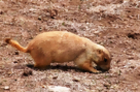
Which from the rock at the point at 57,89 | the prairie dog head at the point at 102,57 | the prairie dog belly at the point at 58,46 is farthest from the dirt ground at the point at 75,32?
the prairie dog belly at the point at 58,46

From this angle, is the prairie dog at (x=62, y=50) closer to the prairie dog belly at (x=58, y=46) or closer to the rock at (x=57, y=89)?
the prairie dog belly at (x=58, y=46)

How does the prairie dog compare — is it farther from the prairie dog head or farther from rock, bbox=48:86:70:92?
rock, bbox=48:86:70:92

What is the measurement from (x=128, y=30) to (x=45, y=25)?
2865 mm

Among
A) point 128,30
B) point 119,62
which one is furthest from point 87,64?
point 128,30

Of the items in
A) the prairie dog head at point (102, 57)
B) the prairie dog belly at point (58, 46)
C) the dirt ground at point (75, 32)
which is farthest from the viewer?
the prairie dog head at point (102, 57)

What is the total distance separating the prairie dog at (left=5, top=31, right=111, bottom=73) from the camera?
494 centimetres

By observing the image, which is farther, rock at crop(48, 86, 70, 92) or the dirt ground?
the dirt ground

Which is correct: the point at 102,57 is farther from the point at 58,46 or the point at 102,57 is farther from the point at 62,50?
the point at 58,46

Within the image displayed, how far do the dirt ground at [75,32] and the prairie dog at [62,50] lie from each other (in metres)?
0.21

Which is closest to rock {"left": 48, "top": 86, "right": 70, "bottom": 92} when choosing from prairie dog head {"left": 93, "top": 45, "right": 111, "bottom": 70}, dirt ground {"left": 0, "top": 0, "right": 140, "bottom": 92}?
dirt ground {"left": 0, "top": 0, "right": 140, "bottom": 92}

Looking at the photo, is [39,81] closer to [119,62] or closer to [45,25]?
[119,62]

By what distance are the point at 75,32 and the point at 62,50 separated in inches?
113

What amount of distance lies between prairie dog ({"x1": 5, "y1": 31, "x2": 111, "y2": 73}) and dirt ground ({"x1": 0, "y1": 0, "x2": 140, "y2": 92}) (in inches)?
8.5

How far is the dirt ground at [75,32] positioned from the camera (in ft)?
14.5
